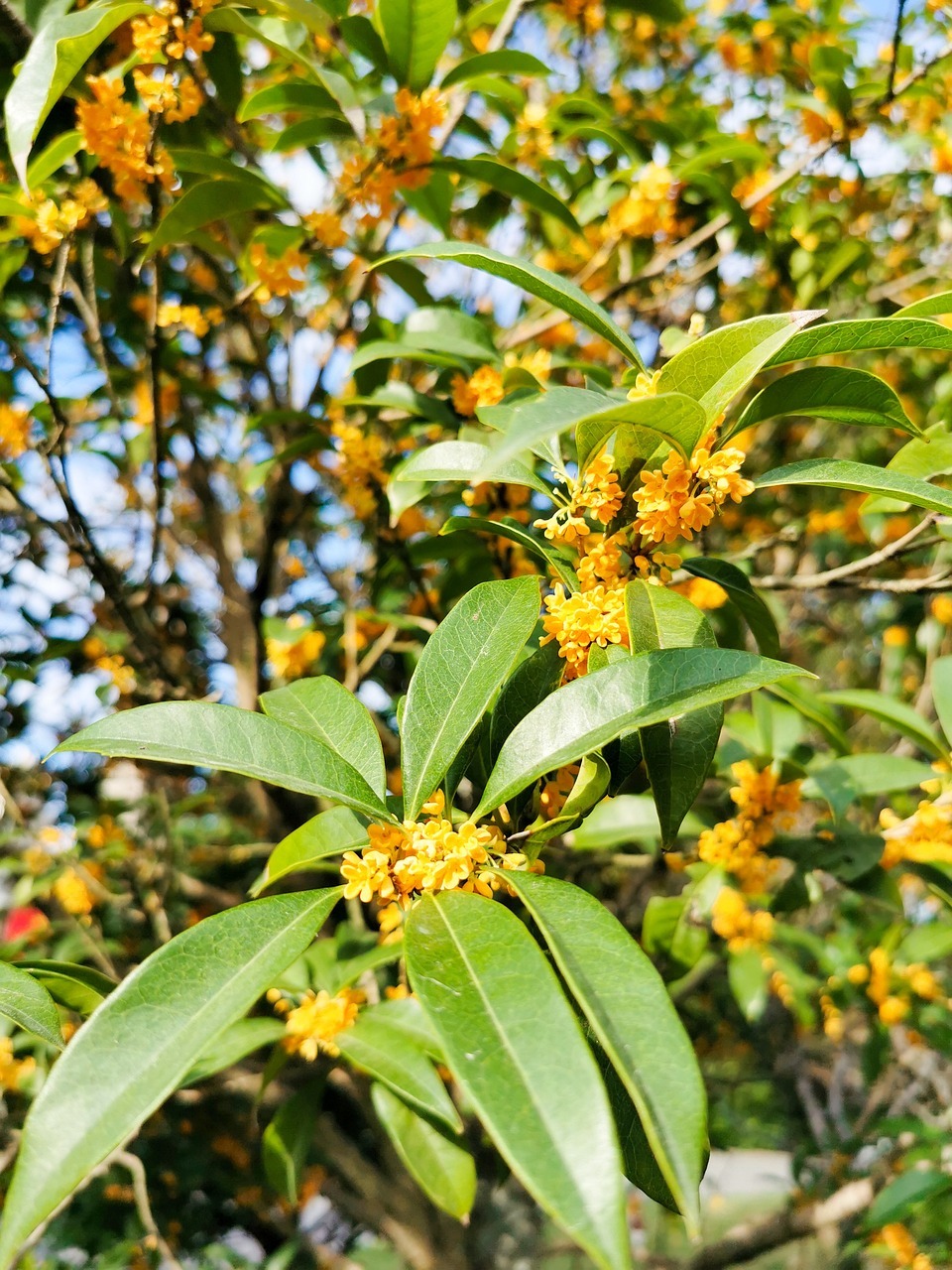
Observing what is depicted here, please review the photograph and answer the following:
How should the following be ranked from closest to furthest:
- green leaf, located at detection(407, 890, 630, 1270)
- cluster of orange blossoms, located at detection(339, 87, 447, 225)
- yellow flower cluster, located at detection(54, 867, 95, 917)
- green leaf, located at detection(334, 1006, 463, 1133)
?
green leaf, located at detection(407, 890, 630, 1270) < green leaf, located at detection(334, 1006, 463, 1133) < cluster of orange blossoms, located at detection(339, 87, 447, 225) < yellow flower cluster, located at detection(54, 867, 95, 917)

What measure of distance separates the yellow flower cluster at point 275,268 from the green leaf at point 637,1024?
1.21 meters

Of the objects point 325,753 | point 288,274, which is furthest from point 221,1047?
point 288,274

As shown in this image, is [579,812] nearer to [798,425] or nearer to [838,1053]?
[798,425]

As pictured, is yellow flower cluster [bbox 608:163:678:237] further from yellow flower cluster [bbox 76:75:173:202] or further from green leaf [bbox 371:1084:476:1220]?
green leaf [bbox 371:1084:476:1220]

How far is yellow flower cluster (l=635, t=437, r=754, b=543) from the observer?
72 centimetres

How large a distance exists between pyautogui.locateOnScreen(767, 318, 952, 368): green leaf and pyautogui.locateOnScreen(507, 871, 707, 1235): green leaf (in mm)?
484

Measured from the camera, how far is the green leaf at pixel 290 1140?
1380 millimetres

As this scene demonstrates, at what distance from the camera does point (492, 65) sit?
4.64ft

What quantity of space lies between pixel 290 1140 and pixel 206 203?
4.79 feet

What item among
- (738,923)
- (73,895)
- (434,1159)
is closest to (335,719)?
(434,1159)

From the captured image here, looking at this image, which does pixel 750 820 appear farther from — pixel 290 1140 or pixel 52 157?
pixel 52 157

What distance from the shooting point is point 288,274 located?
1.49 metres

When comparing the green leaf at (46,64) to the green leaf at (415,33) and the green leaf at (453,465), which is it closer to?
the green leaf at (415,33)

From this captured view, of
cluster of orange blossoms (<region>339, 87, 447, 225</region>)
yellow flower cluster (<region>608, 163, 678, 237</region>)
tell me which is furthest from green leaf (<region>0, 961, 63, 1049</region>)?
yellow flower cluster (<region>608, 163, 678, 237</region>)
